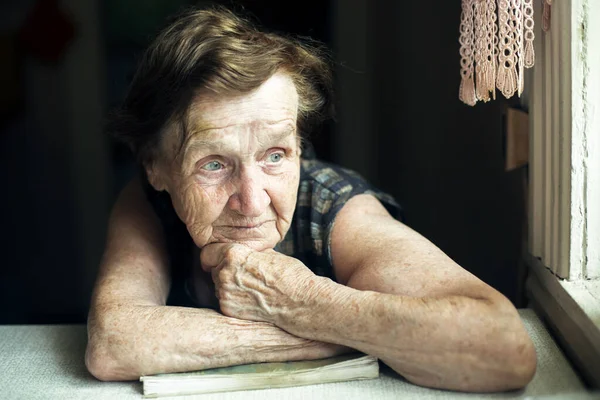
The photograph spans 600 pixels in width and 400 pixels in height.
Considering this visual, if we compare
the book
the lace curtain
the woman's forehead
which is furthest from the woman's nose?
the lace curtain

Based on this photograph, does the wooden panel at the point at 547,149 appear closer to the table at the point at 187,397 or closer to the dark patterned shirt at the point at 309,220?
the table at the point at 187,397

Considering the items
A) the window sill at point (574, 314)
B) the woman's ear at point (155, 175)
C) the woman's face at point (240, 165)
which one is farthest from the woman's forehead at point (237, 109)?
the window sill at point (574, 314)

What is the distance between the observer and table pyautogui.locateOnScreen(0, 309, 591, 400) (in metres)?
1.50

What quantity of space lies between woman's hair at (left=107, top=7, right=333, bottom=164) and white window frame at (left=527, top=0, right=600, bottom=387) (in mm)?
528

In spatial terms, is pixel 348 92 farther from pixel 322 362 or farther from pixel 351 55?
pixel 322 362

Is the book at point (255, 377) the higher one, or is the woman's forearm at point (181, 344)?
the woman's forearm at point (181, 344)

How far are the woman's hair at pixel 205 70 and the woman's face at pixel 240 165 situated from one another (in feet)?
0.11

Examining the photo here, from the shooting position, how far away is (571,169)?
1701 millimetres

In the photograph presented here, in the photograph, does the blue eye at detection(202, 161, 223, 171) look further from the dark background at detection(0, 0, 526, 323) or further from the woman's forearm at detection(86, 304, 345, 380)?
the dark background at detection(0, 0, 526, 323)

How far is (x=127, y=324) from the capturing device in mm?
1597

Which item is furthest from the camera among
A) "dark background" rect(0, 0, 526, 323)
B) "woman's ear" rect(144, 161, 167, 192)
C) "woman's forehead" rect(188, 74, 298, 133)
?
"dark background" rect(0, 0, 526, 323)

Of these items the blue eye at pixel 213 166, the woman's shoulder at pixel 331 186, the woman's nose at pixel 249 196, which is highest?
the blue eye at pixel 213 166

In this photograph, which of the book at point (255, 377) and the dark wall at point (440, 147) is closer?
the book at point (255, 377)

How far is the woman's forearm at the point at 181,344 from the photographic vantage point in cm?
155
